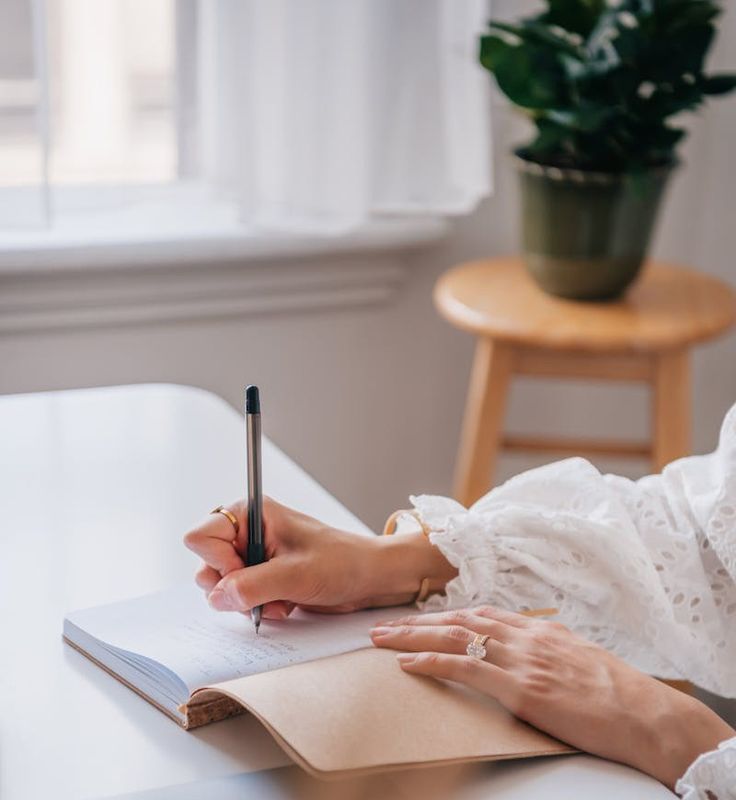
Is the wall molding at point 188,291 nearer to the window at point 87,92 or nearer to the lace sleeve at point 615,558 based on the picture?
the window at point 87,92

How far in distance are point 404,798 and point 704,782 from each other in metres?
0.17

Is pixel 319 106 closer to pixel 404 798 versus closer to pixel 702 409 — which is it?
pixel 702 409

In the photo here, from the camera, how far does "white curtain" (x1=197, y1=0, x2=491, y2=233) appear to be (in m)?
1.76

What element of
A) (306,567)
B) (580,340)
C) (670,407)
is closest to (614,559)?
(306,567)

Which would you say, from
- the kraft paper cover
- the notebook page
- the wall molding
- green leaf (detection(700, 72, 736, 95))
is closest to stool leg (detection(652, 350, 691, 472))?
green leaf (detection(700, 72, 736, 95))

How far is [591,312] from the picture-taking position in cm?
174

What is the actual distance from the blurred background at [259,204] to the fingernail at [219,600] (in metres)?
1.06

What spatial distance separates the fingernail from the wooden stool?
0.94m

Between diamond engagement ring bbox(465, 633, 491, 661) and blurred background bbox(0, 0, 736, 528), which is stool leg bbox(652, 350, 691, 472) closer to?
blurred background bbox(0, 0, 736, 528)

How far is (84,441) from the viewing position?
1.12m

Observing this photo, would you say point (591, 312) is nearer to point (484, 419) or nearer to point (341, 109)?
point (484, 419)

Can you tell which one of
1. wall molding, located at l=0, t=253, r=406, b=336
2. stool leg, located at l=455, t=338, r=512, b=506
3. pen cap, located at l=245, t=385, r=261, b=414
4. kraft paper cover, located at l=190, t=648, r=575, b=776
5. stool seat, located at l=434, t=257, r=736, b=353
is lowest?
stool leg, located at l=455, t=338, r=512, b=506

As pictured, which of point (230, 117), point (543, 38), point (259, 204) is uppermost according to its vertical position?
point (543, 38)

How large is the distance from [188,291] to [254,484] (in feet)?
3.76
